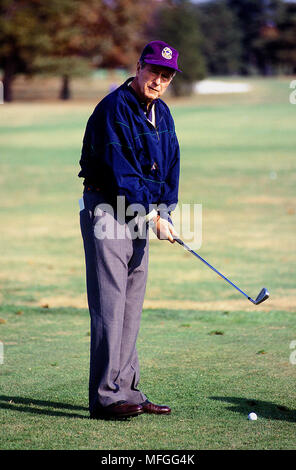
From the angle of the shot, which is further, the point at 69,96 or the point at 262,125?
the point at 69,96

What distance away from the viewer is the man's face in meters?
4.63

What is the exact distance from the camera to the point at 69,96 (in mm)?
73312

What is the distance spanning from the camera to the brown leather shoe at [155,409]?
480 cm

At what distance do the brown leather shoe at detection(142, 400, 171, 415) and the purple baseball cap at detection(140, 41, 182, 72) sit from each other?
6.21ft

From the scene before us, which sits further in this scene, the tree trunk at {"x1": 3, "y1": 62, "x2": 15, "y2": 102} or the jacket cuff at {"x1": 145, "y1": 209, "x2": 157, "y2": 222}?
the tree trunk at {"x1": 3, "y1": 62, "x2": 15, "y2": 102}

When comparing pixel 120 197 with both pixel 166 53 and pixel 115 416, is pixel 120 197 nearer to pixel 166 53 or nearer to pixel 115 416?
pixel 166 53

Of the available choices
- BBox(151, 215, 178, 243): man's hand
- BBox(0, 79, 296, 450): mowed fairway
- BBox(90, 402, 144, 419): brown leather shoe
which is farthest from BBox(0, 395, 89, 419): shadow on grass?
BBox(151, 215, 178, 243): man's hand

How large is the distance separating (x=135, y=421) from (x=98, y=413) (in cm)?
21

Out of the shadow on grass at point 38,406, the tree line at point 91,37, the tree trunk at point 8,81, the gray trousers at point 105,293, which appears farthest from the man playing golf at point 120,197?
the tree line at point 91,37

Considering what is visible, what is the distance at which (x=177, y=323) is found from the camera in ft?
26.5

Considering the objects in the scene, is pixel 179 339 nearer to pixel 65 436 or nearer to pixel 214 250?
pixel 65 436

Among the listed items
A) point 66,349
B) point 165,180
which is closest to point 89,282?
point 165,180

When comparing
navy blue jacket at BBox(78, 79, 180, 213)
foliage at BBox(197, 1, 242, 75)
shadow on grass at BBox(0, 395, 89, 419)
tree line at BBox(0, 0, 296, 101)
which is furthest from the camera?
foliage at BBox(197, 1, 242, 75)

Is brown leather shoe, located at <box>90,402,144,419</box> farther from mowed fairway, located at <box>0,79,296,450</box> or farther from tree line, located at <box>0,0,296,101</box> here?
tree line, located at <box>0,0,296,101</box>
